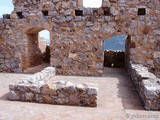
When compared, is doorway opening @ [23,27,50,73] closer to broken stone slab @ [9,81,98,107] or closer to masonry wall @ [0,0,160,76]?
masonry wall @ [0,0,160,76]

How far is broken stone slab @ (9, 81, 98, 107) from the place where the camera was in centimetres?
530

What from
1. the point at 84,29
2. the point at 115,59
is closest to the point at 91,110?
the point at 84,29

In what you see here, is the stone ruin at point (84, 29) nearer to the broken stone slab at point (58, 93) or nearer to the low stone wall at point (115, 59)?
the low stone wall at point (115, 59)

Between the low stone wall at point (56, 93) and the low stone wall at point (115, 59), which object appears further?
the low stone wall at point (115, 59)

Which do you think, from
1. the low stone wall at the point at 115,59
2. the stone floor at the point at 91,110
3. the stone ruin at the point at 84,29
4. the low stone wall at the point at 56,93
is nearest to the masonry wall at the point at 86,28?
the stone ruin at the point at 84,29

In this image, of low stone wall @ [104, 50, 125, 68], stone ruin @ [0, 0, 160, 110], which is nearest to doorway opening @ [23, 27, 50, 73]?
stone ruin @ [0, 0, 160, 110]

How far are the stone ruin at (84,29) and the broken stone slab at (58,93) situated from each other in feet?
11.5

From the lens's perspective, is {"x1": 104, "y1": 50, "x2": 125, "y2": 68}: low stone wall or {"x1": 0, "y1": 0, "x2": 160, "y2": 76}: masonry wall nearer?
{"x1": 0, "y1": 0, "x2": 160, "y2": 76}: masonry wall

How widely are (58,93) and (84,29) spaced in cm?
408

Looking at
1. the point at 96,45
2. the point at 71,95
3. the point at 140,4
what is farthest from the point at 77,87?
the point at 140,4

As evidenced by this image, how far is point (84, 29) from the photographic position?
29.0ft

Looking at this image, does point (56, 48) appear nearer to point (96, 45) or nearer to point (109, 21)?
point (96, 45)

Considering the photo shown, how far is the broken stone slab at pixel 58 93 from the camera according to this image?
5.30m

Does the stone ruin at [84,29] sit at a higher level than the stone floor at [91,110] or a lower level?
higher
